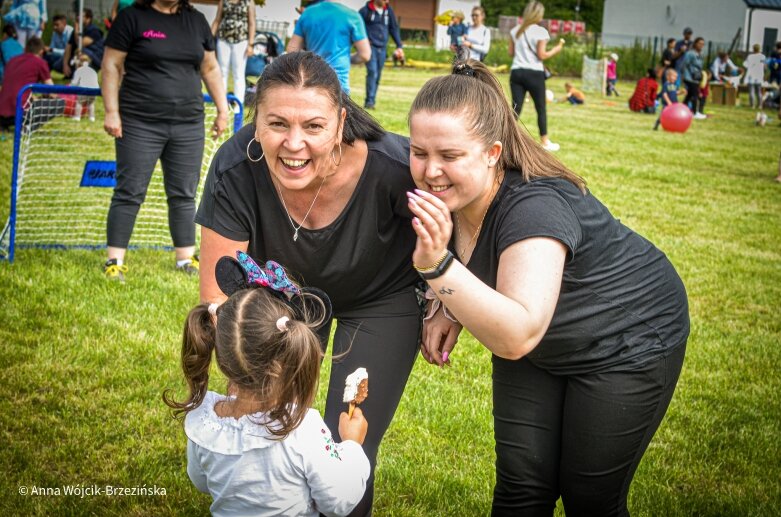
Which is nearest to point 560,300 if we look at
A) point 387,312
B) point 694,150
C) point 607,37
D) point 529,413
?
point 529,413

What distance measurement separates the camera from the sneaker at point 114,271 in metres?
6.35

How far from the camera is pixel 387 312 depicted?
10.5 ft

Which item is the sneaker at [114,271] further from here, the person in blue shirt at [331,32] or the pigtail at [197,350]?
the person in blue shirt at [331,32]

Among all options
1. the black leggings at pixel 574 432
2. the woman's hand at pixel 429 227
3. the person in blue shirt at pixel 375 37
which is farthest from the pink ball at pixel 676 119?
the woman's hand at pixel 429 227

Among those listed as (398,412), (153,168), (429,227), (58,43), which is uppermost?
(58,43)

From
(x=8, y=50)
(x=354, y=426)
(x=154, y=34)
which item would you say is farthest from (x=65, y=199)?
(x=8, y=50)

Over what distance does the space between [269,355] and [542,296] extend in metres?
0.83

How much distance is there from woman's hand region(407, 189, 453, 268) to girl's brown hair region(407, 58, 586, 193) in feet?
1.24

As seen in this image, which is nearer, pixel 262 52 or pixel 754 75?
pixel 262 52

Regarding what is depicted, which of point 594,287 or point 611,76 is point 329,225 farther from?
point 611,76

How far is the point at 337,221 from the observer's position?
300cm

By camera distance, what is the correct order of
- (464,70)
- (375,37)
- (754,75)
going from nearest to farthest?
(464,70) < (375,37) < (754,75)

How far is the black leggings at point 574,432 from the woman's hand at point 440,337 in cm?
25

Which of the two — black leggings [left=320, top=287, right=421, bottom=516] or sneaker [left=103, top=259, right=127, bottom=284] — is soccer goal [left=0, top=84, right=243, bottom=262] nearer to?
sneaker [left=103, top=259, right=127, bottom=284]
